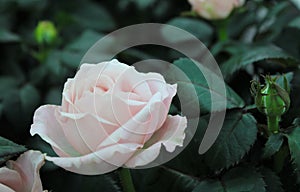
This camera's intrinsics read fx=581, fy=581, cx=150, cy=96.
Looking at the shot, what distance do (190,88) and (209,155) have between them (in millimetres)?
59

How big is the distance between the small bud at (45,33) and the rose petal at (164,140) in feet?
1.40

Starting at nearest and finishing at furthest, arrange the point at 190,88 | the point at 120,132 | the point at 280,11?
the point at 120,132
the point at 190,88
the point at 280,11

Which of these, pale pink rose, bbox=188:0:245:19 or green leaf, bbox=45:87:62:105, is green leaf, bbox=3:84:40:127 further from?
pale pink rose, bbox=188:0:245:19

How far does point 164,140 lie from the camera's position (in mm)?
383

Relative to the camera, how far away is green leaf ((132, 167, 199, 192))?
499 millimetres

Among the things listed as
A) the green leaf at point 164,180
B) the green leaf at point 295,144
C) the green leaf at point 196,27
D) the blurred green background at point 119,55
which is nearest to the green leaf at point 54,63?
the blurred green background at point 119,55

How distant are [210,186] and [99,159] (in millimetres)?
116

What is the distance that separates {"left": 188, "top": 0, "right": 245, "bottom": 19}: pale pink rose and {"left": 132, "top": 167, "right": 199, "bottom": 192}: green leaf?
22 centimetres

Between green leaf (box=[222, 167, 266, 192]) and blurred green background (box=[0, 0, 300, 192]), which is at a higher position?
green leaf (box=[222, 167, 266, 192])

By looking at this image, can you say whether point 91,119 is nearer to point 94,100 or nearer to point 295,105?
point 94,100

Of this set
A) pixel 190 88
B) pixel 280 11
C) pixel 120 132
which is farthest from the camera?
pixel 280 11

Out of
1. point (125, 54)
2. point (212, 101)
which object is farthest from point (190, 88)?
point (125, 54)

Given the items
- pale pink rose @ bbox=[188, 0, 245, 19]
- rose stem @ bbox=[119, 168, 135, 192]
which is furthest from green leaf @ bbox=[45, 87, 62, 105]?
rose stem @ bbox=[119, 168, 135, 192]

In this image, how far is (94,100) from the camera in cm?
39
